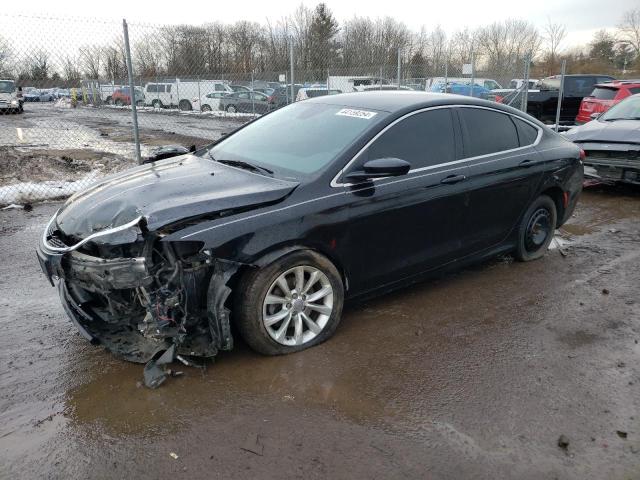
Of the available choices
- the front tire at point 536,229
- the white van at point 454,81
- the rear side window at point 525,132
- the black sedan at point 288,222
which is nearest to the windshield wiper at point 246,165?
the black sedan at point 288,222

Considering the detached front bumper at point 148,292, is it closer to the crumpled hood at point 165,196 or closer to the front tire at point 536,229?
the crumpled hood at point 165,196

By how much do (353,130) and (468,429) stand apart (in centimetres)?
221

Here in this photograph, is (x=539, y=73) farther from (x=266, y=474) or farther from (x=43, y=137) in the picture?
(x=266, y=474)

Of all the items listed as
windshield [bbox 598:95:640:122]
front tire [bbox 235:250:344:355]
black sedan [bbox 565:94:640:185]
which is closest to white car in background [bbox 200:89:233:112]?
windshield [bbox 598:95:640:122]

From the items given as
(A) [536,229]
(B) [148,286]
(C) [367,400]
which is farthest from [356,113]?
(A) [536,229]

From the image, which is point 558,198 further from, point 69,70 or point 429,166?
point 69,70

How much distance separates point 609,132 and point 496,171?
473cm

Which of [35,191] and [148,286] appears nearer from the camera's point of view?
[148,286]

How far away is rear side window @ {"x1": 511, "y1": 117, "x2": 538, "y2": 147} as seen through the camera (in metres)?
4.93

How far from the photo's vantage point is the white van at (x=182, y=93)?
89.3 feet

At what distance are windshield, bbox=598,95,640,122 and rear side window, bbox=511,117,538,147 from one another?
183 inches

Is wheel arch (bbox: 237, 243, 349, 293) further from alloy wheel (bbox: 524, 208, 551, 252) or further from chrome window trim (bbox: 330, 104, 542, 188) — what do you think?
alloy wheel (bbox: 524, 208, 551, 252)

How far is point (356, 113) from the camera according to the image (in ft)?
13.5

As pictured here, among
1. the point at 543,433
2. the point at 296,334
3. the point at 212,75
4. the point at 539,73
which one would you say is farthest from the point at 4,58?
the point at 539,73
